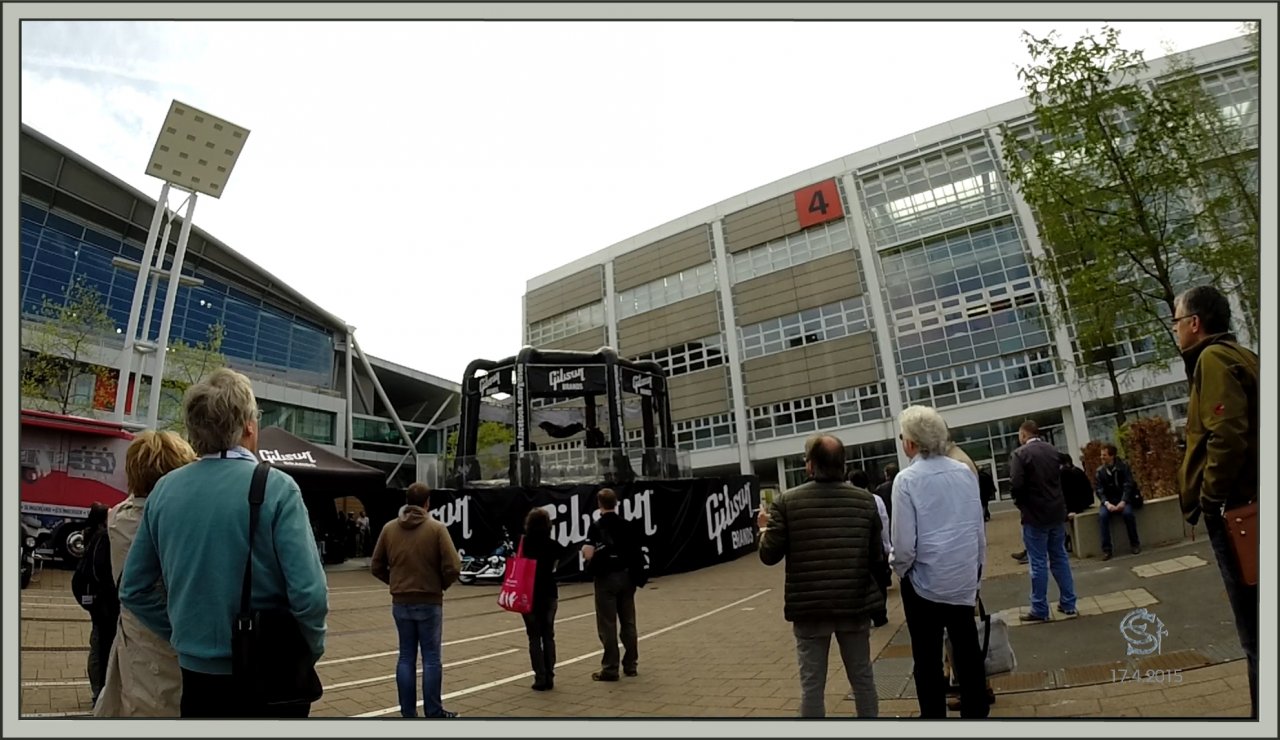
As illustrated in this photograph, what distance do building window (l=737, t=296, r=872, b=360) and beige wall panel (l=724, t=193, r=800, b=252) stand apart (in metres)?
4.66

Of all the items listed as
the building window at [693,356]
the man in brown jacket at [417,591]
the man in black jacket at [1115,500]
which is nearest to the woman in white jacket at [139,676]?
the man in brown jacket at [417,591]

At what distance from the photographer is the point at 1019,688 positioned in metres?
3.82

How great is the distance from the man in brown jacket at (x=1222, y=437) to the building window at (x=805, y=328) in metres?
31.3

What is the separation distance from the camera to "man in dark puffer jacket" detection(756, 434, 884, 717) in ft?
10.5

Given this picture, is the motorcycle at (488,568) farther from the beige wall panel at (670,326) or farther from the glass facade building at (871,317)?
the beige wall panel at (670,326)

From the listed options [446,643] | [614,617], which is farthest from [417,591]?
[446,643]

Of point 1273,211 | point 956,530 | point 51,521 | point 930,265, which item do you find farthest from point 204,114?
point 930,265

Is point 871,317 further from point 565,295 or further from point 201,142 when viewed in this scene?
point 201,142

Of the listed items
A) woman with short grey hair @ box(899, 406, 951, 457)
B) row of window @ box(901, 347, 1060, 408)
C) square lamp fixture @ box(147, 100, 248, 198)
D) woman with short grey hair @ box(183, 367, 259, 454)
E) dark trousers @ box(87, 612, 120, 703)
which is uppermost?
row of window @ box(901, 347, 1060, 408)

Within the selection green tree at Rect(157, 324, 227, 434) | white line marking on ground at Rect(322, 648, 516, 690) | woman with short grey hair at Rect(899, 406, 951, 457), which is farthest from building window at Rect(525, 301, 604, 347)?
woman with short grey hair at Rect(899, 406, 951, 457)

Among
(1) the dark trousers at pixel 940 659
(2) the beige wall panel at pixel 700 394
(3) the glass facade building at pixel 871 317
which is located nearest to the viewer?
(1) the dark trousers at pixel 940 659

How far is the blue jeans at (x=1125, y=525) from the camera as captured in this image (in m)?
7.88

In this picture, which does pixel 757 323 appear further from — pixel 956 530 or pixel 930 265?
pixel 956 530

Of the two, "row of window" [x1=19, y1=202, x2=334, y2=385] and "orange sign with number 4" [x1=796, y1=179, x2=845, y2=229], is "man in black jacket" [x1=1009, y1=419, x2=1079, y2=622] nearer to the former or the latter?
"row of window" [x1=19, y1=202, x2=334, y2=385]
